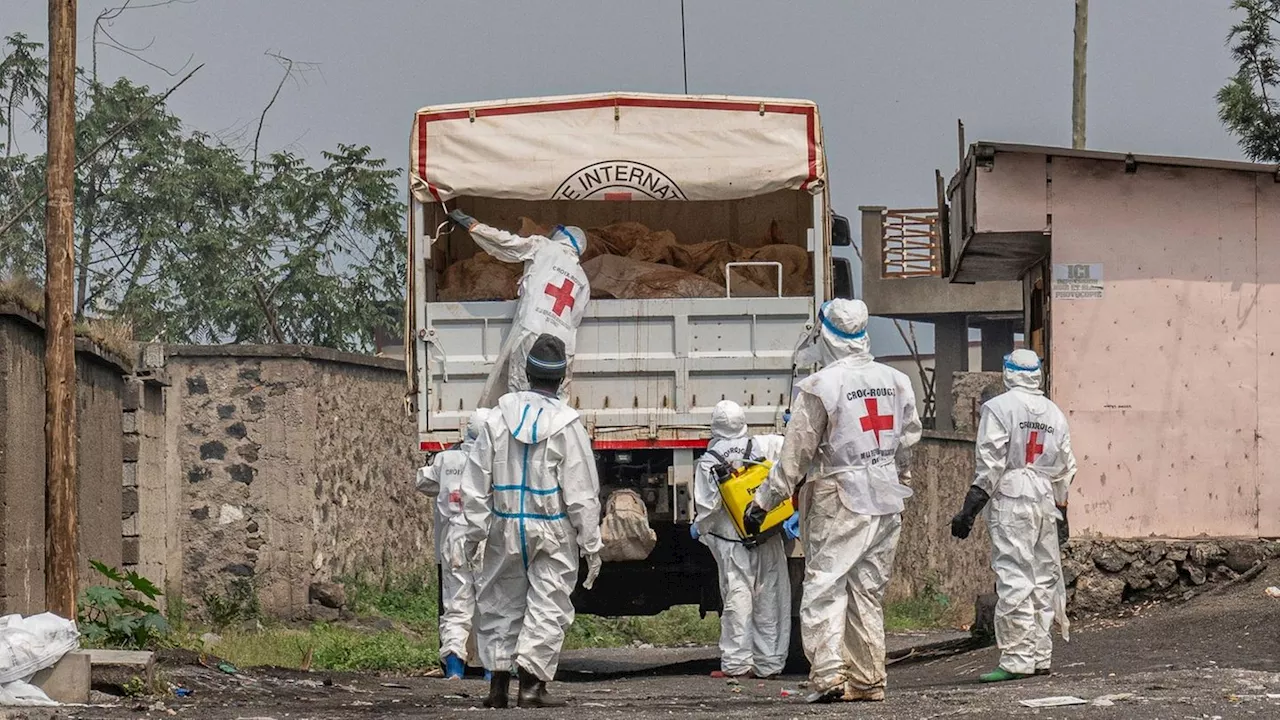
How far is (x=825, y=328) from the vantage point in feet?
32.8

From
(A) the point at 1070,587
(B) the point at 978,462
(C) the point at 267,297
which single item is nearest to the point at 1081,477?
(A) the point at 1070,587

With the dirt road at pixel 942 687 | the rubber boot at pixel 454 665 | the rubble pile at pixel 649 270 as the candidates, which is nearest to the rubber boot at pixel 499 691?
the dirt road at pixel 942 687

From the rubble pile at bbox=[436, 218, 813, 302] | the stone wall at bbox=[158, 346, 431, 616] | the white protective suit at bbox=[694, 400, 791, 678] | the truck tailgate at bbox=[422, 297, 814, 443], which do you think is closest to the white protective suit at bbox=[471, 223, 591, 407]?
the truck tailgate at bbox=[422, 297, 814, 443]

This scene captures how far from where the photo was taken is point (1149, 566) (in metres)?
14.1

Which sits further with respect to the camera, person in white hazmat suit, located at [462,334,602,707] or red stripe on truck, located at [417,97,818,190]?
red stripe on truck, located at [417,97,818,190]

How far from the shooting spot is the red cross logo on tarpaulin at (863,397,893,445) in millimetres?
9656

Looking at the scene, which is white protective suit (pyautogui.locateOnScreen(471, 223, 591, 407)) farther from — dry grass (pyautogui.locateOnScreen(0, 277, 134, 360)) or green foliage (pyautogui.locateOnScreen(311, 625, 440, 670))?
dry grass (pyautogui.locateOnScreen(0, 277, 134, 360))

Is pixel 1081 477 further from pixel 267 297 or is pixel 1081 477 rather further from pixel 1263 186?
pixel 267 297

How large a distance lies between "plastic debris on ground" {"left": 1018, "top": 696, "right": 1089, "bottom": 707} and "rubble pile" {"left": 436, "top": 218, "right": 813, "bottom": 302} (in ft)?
16.4

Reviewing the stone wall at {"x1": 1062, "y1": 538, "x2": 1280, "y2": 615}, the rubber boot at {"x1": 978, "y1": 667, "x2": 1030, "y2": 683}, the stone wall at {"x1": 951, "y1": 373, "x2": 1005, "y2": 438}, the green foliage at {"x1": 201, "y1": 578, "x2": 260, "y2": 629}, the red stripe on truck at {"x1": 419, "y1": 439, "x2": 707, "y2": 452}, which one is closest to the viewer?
the rubber boot at {"x1": 978, "y1": 667, "x2": 1030, "y2": 683}

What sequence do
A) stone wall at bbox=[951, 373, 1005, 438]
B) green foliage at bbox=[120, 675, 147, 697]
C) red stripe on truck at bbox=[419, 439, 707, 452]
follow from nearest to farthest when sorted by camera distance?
green foliage at bbox=[120, 675, 147, 697]
red stripe on truck at bbox=[419, 439, 707, 452]
stone wall at bbox=[951, 373, 1005, 438]

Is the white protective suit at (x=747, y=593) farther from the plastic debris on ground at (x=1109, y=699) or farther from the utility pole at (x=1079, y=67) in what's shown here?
the utility pole at (x=1079, y=67)

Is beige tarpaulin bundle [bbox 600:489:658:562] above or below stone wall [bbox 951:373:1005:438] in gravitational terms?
below

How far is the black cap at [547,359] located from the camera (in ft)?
30.7
